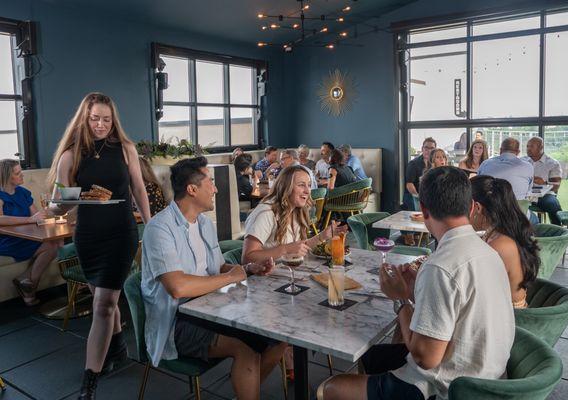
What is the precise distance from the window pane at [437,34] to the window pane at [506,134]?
4.92 ft

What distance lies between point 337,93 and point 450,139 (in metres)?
2.15

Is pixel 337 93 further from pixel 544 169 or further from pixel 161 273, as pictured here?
pixel 161 273

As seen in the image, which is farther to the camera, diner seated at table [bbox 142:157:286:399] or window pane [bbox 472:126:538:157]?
window pane [bbox 472:126:538:157]

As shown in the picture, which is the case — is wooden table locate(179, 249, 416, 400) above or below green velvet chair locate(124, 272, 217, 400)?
above

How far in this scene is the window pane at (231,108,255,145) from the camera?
885cm

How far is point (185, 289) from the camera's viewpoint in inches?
83.2

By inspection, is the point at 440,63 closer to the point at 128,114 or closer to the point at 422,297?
the point at 128,114

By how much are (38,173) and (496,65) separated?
651 cm

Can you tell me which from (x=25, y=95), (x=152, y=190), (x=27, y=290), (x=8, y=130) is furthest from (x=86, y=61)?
(x=27, y=290)

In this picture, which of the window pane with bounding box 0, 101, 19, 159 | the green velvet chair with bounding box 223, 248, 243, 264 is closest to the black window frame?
the window pane with bounding box 0, 101, 19, 159

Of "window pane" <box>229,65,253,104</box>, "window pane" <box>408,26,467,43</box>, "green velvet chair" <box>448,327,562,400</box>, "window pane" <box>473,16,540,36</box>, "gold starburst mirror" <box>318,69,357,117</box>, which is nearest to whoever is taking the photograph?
"green velvet chair" <box>448,327,562,400</box>

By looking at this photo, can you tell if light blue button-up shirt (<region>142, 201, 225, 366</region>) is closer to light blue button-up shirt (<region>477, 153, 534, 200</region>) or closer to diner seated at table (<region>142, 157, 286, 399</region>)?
diner seated at table (<region>142, 157, 286, 399</region>)

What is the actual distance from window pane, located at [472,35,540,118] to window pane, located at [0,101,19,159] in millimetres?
6423

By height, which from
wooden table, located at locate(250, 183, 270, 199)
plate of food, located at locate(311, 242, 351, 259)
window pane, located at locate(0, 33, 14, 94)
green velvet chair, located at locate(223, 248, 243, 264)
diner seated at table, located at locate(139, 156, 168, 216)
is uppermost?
window pane, located at locate(0, 33, 14, 94)
